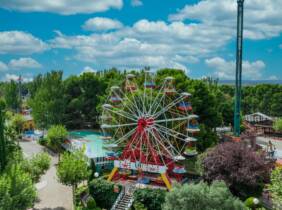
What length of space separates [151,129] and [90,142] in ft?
63.8

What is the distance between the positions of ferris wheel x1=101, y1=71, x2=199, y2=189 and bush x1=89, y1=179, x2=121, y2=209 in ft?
5.90

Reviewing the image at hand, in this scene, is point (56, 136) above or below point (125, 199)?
above

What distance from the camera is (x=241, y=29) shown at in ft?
134

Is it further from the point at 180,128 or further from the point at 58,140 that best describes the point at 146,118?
the point at 58,140

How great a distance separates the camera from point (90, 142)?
144 feet

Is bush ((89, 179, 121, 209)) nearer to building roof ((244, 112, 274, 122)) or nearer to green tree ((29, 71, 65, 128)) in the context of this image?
green tree ((29, 71, 65, 128))

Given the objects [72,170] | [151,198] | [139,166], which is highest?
[139,166]

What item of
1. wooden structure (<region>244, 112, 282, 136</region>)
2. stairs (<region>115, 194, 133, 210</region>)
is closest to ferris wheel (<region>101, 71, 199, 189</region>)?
stairs (<region>115, 194, 133, 210</region>)

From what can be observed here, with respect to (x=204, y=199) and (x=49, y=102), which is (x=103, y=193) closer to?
(x=204, y=199)

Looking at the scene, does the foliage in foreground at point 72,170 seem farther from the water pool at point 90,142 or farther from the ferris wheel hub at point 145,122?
the water pool at point 90,142

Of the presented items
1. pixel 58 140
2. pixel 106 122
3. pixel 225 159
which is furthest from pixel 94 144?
pixel 225 159

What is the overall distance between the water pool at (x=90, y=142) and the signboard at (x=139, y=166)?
6902 mm

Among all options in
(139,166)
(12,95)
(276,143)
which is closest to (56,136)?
(139,166)

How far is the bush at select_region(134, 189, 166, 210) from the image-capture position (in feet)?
75.2
